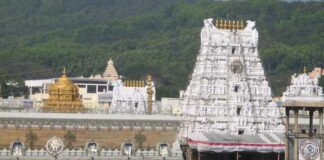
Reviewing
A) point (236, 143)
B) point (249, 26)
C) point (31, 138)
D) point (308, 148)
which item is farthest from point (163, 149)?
point (308, 148)

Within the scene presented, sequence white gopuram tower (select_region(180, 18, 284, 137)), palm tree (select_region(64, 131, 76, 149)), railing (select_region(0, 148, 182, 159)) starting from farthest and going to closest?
palm tree (select_region(64, 131, 76, 149)) < white gopuram tower (select_region(180, 18, 284, 137)) < railing (select_region(0, 148, 182, 159))

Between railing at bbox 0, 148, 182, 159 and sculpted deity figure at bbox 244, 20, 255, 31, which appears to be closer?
railing at bbox 0, 148, 182, 159

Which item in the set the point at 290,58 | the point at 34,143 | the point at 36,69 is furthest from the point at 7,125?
the point at 36,69

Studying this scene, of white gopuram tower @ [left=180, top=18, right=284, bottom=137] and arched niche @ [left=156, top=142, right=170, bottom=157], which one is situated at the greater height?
white gopuram tower @ [left=180, top=18, right=284, bottom=137]

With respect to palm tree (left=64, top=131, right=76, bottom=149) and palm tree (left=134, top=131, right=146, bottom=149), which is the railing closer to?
palm tree (left=64, top=131, right=76, bottom=149)

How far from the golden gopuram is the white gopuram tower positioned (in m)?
10.2

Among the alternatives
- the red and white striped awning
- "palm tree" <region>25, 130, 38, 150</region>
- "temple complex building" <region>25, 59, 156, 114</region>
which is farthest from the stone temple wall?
the red and white striped awning

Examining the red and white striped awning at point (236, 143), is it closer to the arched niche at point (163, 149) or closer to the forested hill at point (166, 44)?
the arched niche at point (163, 149)

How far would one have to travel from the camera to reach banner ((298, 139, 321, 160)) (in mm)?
40938

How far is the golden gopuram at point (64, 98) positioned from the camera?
7175 centimetres

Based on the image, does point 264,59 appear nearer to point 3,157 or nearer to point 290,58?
point 290,58

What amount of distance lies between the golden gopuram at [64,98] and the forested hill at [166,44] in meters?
34.5

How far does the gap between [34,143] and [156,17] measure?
128m

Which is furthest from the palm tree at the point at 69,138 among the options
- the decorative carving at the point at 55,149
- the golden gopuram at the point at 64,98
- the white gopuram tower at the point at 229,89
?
the decorative carving at the point at 55,149
